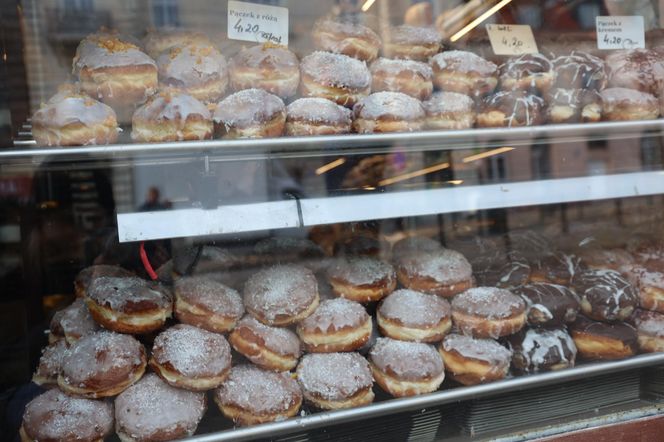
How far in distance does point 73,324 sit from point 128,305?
0.71 feet

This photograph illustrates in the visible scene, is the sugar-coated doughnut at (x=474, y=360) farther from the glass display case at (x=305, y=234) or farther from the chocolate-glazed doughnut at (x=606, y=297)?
the chocolate-glazed doughnut at (x=606, y=297)

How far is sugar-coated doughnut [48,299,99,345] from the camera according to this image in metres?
1.68

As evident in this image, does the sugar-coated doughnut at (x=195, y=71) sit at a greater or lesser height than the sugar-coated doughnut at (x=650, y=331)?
greater

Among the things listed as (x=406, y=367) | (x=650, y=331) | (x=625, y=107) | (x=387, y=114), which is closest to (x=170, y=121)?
(x=387, y=114)

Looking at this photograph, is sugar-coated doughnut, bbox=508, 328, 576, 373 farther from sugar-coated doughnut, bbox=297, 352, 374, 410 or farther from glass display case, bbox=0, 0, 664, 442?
sugar-coated doughnut, bbox=297, 352, 374, 410

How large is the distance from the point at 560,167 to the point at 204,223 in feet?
6.14

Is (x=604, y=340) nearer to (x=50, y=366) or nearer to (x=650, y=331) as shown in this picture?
(x=650, y=331)

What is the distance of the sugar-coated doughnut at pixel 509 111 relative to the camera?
1860 mm

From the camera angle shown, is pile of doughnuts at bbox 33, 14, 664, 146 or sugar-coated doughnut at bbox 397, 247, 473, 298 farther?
sugar-coated doughnut at bbox 397, 247, 473, 298

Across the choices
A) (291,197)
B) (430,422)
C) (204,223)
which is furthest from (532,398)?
(204,223)

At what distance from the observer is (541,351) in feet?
6.07

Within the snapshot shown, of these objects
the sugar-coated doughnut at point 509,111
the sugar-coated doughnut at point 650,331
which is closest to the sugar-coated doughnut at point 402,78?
the sugar-coated doughnut at point 509,111

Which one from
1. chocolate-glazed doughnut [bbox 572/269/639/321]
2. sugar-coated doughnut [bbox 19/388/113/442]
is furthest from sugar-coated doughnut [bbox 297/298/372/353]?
chocolate-glazed doughnut [bbox 572/269/639/321]

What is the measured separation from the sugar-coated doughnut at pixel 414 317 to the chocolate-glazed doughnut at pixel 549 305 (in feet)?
1.01
